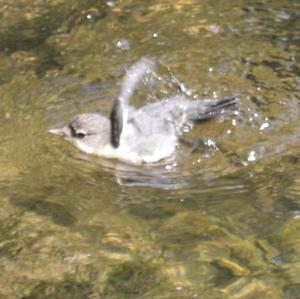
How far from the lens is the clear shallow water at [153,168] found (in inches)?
169

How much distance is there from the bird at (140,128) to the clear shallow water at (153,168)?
122 millimetres

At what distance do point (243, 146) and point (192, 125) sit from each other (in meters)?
0.55

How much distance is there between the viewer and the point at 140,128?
5863 millimetres

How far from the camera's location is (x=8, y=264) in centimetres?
442

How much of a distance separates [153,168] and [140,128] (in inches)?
18.0

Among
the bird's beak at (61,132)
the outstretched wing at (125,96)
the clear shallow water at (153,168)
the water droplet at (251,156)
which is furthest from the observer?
the bird's beak at (61,132)

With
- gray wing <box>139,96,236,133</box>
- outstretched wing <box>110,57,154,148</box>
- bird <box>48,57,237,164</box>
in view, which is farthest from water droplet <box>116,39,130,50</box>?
gray wing <box>139,96,236,133</box>

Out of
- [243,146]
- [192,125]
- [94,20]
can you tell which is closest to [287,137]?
[243,146]

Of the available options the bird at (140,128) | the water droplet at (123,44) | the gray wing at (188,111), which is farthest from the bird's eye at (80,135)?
the water droplet at (123,44)

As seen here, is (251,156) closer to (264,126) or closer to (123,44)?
(264,126)

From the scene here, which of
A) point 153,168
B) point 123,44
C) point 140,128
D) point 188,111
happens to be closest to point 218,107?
point 188,111

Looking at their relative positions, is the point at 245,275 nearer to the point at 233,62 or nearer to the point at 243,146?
the point at 243,146

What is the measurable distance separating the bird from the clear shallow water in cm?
12

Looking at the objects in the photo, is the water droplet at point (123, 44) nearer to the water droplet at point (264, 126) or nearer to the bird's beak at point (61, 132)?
the bird's beak at point (61, 132)
